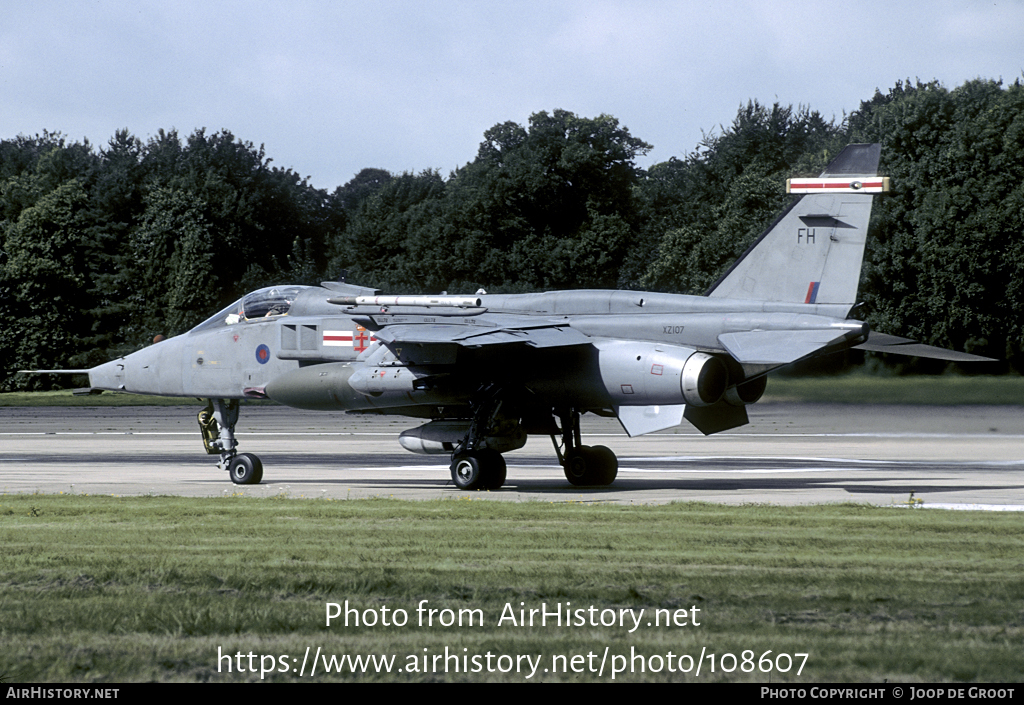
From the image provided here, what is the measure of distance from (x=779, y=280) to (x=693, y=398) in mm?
2364

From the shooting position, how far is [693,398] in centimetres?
1620

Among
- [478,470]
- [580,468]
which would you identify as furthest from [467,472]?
[580,468]

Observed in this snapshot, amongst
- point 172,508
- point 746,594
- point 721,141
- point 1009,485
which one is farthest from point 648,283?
point 746,594

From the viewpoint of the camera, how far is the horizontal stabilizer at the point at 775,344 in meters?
15.4

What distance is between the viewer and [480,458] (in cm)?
1761

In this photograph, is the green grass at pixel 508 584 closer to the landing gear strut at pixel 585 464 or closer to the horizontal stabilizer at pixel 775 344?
the horizontal stabilizer at pixel 775 344

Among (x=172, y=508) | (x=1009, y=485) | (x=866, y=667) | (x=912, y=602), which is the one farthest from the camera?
(x=1009, y=485)

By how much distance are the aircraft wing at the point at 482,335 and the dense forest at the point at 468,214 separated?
109 ft

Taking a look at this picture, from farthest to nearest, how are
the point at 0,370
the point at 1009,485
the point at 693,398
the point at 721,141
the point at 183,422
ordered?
the point at 721,141, the point at 0,370, the point at 183,422, the point at 1009,485, the point at 693,398

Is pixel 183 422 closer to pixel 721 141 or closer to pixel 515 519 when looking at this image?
pixel 515 519

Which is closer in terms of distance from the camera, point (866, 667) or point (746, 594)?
point (866, 667)

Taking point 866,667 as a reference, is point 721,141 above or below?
above

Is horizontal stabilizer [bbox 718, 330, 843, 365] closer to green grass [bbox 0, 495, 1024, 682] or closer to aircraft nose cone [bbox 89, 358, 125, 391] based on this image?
green grass [bbox 0, 495, 1024, 682]

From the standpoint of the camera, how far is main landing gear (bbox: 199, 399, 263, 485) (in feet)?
62.1
